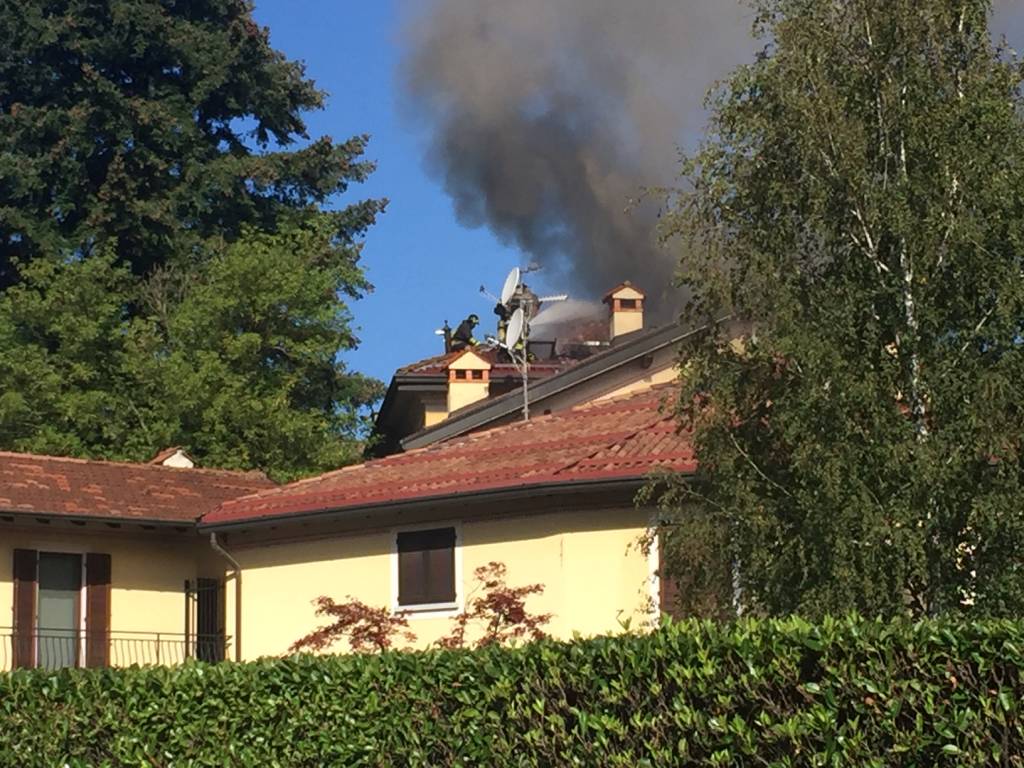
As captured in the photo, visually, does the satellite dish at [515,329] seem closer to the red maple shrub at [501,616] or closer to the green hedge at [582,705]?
the red maple shrub at [501,616]

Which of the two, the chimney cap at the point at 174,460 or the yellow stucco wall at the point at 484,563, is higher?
the chimney cap at the point at 174,460

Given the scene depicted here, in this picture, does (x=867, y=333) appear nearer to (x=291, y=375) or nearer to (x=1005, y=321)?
(x=1005, y=321)

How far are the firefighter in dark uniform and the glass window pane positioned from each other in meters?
19.2

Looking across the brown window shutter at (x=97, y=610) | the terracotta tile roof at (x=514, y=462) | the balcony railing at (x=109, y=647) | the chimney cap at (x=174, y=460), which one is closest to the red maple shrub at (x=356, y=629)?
the terracotta tile roof at (x=514, y=462)

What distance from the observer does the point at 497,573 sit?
73.8ft

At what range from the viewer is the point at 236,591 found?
25.9 meters

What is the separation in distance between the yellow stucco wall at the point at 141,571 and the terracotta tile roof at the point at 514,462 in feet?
4.67

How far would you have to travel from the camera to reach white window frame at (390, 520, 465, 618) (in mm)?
23422

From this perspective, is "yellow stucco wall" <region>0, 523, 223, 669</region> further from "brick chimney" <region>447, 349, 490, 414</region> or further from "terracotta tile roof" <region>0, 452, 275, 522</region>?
"brick chimney" <region>447, 349, 490, 414</region>

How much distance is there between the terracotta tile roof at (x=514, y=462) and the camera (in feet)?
73.3

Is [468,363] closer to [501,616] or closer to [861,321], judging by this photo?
[501,616]

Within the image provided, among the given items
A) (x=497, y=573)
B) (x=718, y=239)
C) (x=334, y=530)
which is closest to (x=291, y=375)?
(x=334, y=530)

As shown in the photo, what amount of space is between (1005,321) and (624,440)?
885 cm

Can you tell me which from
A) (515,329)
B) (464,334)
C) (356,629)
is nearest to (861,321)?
(356,629)
